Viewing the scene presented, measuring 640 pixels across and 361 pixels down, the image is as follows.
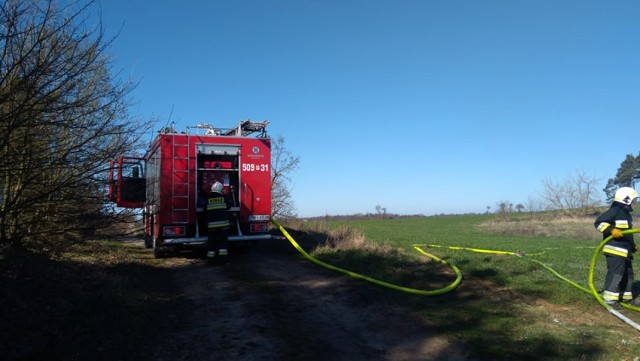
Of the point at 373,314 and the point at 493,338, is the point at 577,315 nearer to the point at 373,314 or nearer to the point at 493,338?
the point at 493,338

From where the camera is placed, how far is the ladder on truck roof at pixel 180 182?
35.7 ft

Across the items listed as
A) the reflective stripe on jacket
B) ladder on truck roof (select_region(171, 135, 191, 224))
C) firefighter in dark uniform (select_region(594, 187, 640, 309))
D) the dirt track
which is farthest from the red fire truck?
firefighter in dark uniform (select_region(594, 187, 640, 309))

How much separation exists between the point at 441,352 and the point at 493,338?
86 cm

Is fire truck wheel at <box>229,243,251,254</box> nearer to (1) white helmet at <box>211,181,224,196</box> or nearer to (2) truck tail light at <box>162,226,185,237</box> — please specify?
(2) truck tail light at <box>162,226,185,237</box>

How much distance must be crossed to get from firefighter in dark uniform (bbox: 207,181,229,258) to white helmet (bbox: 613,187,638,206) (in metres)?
7.76

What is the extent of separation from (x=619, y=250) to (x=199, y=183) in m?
8.98

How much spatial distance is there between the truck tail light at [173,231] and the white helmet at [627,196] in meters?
8.90

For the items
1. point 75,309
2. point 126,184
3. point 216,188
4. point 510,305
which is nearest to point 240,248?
point 216,188

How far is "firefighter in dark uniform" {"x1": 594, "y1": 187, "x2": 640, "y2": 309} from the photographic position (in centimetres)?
714

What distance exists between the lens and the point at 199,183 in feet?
38.1

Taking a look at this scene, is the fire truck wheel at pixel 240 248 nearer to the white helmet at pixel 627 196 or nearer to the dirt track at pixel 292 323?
the dirt track at pixel 292 323

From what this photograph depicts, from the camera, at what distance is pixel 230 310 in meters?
6.45

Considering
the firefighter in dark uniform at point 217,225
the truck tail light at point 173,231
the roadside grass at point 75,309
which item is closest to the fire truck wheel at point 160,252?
the truck tail light at point 173,231

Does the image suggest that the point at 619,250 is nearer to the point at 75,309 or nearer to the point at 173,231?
the point at 75,309
